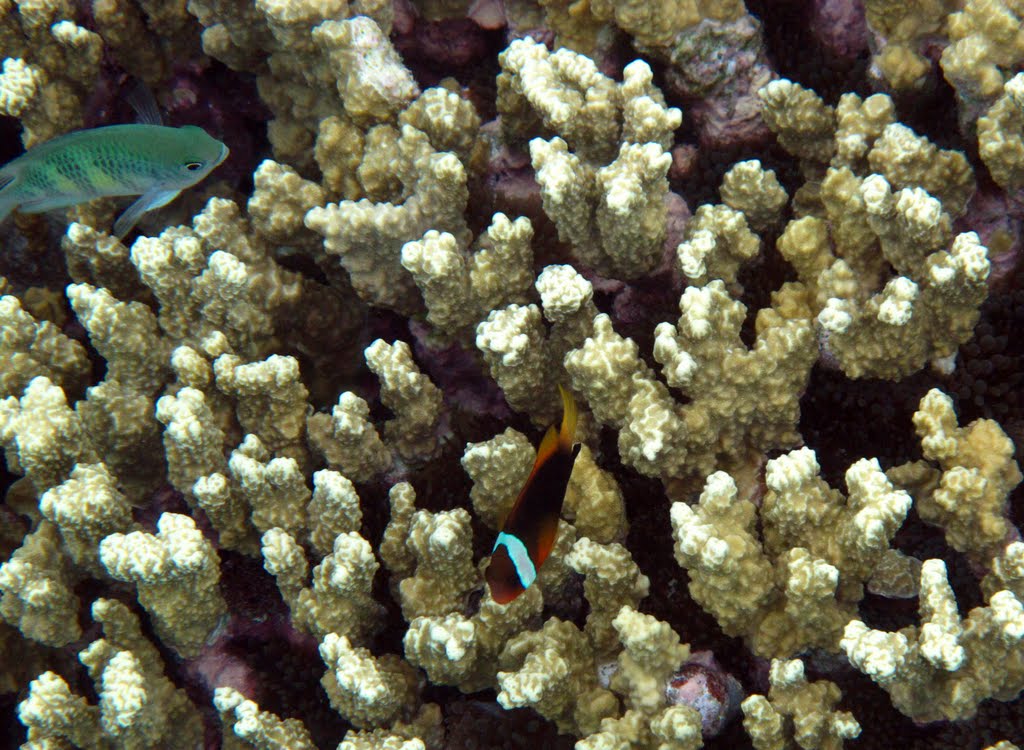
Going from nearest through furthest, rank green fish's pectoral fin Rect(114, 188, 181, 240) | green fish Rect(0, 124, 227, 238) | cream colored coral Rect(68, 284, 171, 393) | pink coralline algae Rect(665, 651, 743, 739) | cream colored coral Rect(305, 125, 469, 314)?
pink coralline algae Rect(665, 651, 743, 739) → cream colored coral Rect(305, 125, 469, 314) → cream colored coral Rect(68, 284, 171, 393) → green fish Rect(0, 124, 227, 238) → green fish's pectoral fin Rect(114, 188, 181, 240)

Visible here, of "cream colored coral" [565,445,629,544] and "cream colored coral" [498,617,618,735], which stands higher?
"cream colored coral" [565,445,629,544]

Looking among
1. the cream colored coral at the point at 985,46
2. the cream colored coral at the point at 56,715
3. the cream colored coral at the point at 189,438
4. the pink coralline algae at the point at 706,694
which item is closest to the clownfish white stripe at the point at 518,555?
the pink coralline algae at the point at 706,694

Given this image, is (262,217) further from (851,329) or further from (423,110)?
(851,329)

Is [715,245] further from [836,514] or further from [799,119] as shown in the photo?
[836,514]

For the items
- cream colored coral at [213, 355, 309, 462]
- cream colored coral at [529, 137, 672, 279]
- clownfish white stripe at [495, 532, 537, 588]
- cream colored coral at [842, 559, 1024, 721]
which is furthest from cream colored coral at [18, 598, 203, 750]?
cream colored coral at [842, 559, 1024, 721]

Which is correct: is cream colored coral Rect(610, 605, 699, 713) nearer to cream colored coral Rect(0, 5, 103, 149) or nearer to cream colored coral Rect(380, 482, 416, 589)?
cream colored coral Rect(380, 482, 416, 589)

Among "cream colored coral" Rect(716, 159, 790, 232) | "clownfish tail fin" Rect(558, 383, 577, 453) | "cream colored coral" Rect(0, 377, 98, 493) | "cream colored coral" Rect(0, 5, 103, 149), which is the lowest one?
"cream colored coral" Rect(0, 377, 98, 493)

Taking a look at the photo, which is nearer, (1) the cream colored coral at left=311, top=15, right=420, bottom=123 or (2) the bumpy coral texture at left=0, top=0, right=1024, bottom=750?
(2) the bumpy coral texture at left=0, top=0, right=1024, bottom=750
